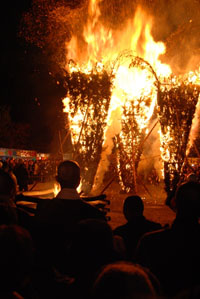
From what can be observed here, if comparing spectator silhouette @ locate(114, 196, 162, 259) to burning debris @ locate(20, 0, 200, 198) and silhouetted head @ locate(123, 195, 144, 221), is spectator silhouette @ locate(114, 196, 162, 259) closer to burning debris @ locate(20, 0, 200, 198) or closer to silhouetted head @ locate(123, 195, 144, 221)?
silhouetted head @ locate(123, 195, 144, 221)

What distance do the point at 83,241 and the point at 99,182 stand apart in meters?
12.3

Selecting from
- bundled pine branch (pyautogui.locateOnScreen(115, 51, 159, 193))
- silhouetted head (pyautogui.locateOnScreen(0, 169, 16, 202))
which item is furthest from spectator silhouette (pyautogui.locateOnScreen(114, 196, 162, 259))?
bundled pine branch (pyautogui.locateOnScreen(115, 51, 159, 193))

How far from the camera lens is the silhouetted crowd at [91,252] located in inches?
52.7

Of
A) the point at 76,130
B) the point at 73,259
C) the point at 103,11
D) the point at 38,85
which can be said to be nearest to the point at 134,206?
the point at 73,259

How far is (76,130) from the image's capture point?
10.6 meters

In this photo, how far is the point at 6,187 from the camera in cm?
302

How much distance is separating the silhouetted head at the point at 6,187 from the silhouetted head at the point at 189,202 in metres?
1.42

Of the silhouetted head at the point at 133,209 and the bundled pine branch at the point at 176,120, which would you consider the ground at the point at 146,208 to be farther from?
the silhouetted head at the point at 133,209

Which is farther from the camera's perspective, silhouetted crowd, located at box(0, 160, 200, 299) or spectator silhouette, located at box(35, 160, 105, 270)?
spectator silhouette, located at box(35, 160, 105, 270)

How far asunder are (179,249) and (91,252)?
0.61 metres

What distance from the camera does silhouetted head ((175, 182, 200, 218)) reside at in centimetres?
235

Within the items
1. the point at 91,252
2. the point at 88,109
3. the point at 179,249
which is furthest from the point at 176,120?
the point at 91,252

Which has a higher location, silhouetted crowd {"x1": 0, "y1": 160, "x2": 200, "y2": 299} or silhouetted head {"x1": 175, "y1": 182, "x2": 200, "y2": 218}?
silhouetted head {"x1": 175, "y1": 182, "x2": 200, "y2": 218}

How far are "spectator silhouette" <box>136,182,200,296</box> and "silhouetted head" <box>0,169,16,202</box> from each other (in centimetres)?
126
